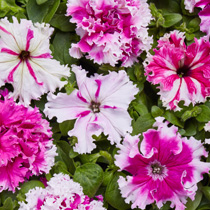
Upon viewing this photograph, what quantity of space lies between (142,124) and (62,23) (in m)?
0.29

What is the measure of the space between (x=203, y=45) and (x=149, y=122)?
208 mm

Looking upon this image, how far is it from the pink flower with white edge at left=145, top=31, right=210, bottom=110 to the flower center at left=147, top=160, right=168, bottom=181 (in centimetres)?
13

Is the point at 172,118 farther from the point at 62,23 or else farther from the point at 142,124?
the point at 62,23

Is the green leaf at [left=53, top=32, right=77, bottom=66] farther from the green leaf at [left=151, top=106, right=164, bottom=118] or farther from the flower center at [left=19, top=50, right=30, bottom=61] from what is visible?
the green leaf at [left=151, top=106, right=164, bottom=118]

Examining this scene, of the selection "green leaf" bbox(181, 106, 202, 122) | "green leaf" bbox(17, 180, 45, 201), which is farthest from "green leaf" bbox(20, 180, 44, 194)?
"green leaf" bbox(181, 106, 202, 122)

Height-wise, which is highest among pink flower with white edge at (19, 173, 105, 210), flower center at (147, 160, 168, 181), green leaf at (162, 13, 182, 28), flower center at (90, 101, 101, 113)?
green leaf at (162, 13, 182, 28)

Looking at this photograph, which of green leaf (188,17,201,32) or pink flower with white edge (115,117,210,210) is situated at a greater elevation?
green leaf (188,17,201,32)

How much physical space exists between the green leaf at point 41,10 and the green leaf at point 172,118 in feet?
1.09

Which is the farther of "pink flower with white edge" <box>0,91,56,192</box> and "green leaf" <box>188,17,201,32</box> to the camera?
"green leaf" <box>188,17,201,32</box>

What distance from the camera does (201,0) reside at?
101 centimetres

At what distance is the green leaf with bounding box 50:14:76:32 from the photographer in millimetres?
983

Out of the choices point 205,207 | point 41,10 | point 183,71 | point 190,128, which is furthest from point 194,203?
point 41,10

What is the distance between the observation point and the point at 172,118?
973mm

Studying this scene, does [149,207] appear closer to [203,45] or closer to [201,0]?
[203,45]
